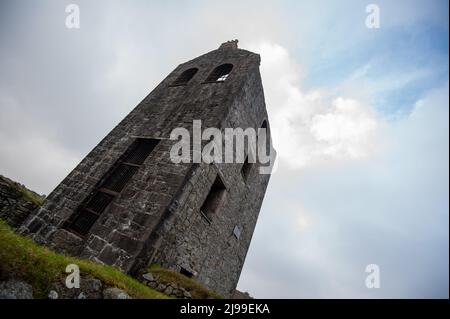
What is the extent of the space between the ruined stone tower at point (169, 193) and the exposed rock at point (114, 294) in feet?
7.49

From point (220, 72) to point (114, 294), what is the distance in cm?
997

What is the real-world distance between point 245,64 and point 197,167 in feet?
18.9

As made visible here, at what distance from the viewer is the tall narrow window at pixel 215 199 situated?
29.0ft

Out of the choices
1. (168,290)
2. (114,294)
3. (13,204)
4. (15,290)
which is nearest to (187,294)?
(168,290)

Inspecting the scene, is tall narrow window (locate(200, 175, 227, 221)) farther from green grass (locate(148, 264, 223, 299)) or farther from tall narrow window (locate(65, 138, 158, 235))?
green grass (locate(148, 264, 223, 299))

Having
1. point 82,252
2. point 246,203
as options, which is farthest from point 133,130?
point 246,203

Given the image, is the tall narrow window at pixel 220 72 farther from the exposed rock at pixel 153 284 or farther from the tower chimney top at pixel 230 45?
the exposed rock at pixel 153 284

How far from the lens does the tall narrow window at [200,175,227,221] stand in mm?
8837

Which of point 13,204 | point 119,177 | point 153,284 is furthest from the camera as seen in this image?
point 119,177

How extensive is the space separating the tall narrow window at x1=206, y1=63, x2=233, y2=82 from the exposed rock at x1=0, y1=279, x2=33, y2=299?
376 inches

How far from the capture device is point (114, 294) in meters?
3.56

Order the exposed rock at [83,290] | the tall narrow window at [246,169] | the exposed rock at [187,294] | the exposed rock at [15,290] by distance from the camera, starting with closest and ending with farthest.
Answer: the exposed rock at [15,290]
the exposed rock at [83,290]
the exposed rock at [187,294]
the tall narrow window at [246,169]

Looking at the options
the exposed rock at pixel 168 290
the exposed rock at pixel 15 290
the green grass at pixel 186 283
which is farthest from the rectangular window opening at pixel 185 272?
→ the exposed rock at pixel 15 290

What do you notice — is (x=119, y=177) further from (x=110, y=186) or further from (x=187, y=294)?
(x=187, y=294)
